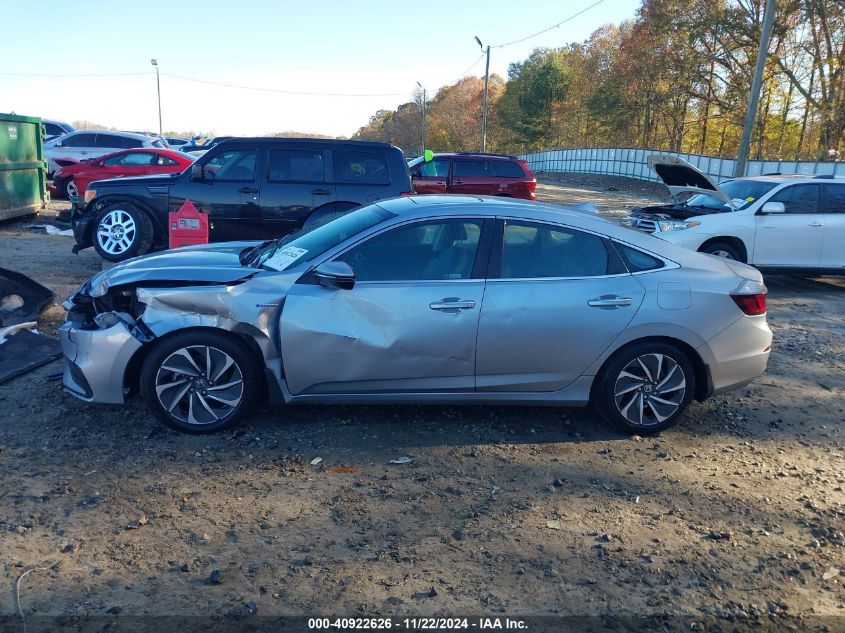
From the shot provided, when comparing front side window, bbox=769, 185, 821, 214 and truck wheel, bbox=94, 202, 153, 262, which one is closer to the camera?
truck wheel, bbox=94, 202, 153, 262

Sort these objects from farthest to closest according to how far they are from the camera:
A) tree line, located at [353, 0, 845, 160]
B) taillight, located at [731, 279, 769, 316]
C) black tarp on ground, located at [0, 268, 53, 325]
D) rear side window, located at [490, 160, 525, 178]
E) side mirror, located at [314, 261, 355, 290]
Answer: tree line, located at [353, 0, 845, 160]
rear side window, located at [490, 160, 525, 178]
black tarp on ground, located at [0, 268, 53, 325]
taillight, located at [731, 279, 769, 316]
side mirror, located at [314, 261, 355, 290]

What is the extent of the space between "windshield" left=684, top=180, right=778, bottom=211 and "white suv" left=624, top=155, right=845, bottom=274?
3 centimetres

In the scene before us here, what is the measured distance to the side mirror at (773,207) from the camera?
1023cm

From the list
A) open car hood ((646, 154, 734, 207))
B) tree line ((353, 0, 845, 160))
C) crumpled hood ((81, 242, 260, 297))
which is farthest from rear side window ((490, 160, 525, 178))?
tree line ((353, 0, 845, 160))

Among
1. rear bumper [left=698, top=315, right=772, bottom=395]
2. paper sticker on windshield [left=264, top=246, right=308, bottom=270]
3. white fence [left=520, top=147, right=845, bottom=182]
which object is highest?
white fence [left=520, top=147, right=845, bottom=182]

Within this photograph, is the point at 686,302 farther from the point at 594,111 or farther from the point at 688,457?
the point at 594,111

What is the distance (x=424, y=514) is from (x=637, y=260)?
2386mm

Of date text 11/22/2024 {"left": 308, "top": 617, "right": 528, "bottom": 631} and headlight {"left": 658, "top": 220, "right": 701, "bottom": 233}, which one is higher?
headlight {"left": 658, "top": 220, "right": 701, "bottom": 233}

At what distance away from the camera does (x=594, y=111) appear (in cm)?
5562

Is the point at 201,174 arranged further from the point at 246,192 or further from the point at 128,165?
the point at 128,165

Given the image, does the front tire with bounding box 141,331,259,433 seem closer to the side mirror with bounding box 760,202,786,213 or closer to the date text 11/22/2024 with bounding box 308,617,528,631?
the date text 11/22/2024 with bounding box 308,617,528,631

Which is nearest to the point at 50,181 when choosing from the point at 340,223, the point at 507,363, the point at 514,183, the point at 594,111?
the point at 514,183

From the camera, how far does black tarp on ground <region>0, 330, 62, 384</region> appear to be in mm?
5578

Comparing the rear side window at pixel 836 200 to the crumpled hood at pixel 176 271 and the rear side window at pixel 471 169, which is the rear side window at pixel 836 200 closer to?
the rear side window at pixel 471 169
